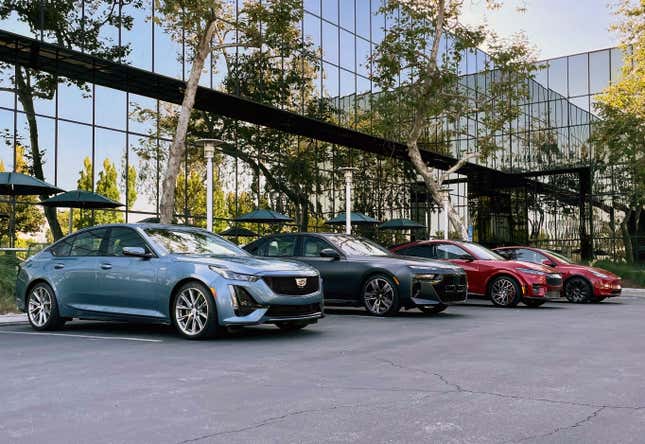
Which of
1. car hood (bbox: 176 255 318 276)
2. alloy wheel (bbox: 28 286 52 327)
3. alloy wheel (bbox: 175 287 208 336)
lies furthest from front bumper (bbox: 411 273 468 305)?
alloy wheel (bbox: 28 286 52 327)

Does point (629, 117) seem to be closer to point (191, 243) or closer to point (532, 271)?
point (532, 271)

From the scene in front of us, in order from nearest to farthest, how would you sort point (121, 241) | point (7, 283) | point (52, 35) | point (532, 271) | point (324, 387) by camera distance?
point (324, 387), point (121, 241), point (7, 283), point (532, 271), point (52, 35)

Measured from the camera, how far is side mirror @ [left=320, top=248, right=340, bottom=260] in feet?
44.1

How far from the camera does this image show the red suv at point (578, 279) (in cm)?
1906

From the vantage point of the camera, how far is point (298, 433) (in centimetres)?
471

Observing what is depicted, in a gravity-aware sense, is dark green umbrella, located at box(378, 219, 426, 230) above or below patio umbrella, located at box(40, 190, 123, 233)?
below

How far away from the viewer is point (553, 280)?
16812mm

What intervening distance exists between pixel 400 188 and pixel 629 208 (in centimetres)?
1555

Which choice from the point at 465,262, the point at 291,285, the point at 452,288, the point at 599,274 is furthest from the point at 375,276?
the point at 599,274

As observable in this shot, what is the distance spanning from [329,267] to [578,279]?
8.43 m

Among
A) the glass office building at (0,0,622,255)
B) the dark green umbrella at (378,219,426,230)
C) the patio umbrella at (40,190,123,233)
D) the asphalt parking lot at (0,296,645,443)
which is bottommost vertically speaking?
the asphalt parking lot at (0,296,645,443)

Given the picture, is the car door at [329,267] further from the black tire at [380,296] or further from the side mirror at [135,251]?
the side mirror at [135,251]

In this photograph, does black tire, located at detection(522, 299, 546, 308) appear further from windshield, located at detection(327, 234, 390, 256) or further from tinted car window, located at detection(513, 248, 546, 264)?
windshield, located at detection(327, 234, 390, 256)

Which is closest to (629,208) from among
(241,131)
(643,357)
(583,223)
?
(583,223)
